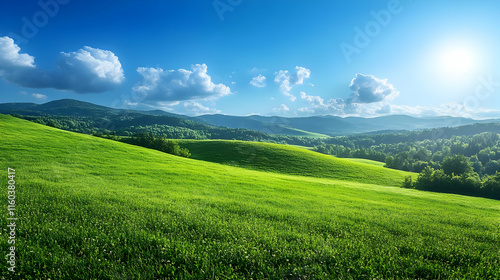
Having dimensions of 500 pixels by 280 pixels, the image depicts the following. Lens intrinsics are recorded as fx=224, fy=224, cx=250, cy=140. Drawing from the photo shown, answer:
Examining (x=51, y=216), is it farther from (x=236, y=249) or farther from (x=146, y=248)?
(x=236, y=249)

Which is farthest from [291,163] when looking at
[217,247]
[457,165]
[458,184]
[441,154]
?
[441,154]

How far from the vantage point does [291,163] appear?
229 feet

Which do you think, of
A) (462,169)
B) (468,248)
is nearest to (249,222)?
(468,248)

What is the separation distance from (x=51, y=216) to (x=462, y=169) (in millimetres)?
89510

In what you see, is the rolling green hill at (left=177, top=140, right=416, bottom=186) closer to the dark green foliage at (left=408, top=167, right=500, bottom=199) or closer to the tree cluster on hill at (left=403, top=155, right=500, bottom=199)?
the tree cluster on hill at (left=403, top=155, right=500, bottom=199)

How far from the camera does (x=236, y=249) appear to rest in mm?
5906

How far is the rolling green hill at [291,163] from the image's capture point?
2431 inches

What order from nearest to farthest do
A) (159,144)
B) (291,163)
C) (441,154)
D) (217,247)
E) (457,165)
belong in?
1. (217,247)
2. (457,165)
3. (291,163)
4. (159,144)
5. (441,154)
